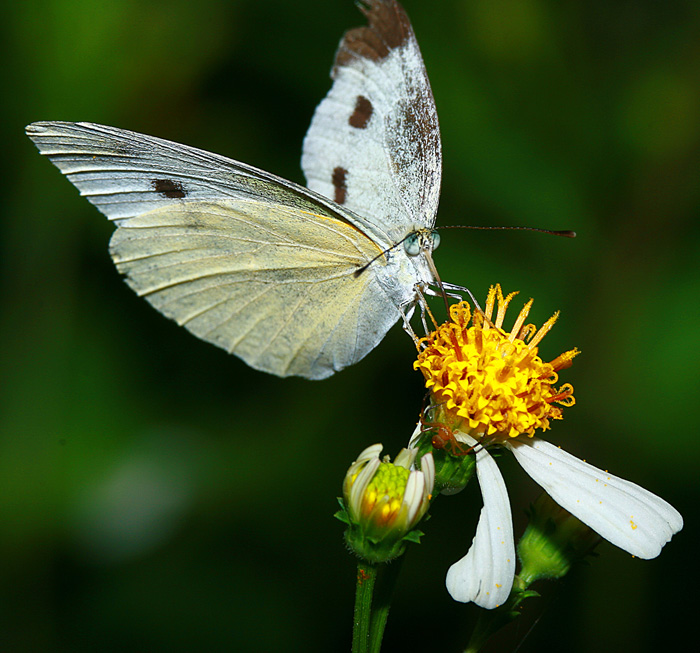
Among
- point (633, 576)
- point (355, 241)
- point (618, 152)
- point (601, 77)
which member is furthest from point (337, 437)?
point (601, 77)

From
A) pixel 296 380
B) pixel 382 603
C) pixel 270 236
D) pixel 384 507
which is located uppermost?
pixel 270 236

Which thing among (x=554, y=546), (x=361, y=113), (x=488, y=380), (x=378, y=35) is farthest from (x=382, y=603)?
(x=378, y=35)

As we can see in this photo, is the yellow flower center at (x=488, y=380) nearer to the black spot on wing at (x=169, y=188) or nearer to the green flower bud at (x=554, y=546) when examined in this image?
the green flower bud at (x=554, y=546)

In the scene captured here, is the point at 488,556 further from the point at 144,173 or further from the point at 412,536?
the point at 144,173

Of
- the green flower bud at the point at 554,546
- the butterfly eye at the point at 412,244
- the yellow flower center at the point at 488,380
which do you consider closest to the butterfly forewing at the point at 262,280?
the butterfly eye at the point at 412,244

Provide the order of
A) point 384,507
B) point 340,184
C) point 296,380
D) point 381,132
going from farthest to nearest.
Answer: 1. point 296,380
2. point 340,184
3. point 381,132
4. point 384,507

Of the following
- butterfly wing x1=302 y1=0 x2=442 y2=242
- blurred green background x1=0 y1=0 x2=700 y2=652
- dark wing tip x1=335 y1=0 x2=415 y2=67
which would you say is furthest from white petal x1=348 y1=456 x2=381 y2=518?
dark wing tip x1=335 y1=0 x2=415 y2=67
